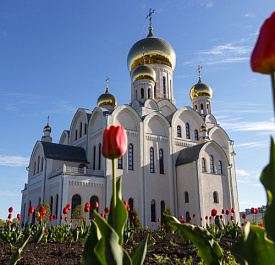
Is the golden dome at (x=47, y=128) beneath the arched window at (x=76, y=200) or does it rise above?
above

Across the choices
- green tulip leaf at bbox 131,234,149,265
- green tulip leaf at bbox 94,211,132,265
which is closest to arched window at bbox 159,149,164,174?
green tulip leaf at bbox 131,234,149,265

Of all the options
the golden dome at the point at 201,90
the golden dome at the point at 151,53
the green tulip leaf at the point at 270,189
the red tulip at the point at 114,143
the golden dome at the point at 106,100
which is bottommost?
the green tulip leaf at the point at 270,189

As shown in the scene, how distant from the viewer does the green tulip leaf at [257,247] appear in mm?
1916

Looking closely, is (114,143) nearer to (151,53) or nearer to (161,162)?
(161,162)

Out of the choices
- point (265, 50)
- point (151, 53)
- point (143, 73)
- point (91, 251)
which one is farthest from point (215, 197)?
point (265, 50)

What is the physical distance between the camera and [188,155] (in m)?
22.2

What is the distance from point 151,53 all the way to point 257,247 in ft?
86.6

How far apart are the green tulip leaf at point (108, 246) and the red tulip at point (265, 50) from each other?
1.30m

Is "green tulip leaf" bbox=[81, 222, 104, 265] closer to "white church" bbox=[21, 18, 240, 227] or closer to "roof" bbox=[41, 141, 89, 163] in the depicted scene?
"white church" bbox=[21, 18, 240, 227]

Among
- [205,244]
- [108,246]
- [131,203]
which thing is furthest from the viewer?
[131,203]

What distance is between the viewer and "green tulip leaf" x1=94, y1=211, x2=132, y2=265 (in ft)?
6.18

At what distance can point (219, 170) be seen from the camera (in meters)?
22.9

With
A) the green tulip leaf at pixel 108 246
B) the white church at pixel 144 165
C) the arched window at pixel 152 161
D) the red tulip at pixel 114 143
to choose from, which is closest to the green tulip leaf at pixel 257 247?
the green tulip leaf at pixel 108 246

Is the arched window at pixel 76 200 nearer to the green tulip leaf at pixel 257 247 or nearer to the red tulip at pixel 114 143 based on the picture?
the red tulip at pixel 114 143
